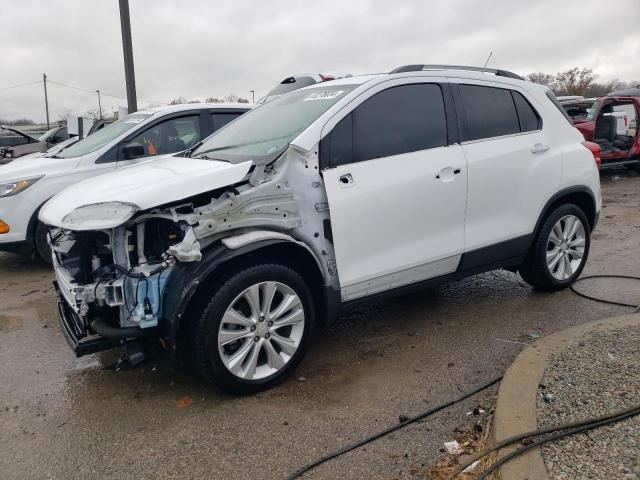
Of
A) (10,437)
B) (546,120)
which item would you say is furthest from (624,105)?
(10,437)

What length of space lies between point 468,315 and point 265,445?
2.34 meters

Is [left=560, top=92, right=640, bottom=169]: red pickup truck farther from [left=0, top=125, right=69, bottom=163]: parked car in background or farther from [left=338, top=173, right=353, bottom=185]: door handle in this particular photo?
[left=0, top=125, right=69, bottom=163]: parked car in background

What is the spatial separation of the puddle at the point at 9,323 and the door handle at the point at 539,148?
454 cm

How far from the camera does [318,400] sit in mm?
3244

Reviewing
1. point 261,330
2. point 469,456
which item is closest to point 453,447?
point 469,456

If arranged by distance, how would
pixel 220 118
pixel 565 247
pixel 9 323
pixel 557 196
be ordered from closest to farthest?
pixel 557 196 < pixel 9 323 < pixel 565 247 < pixel 220 118

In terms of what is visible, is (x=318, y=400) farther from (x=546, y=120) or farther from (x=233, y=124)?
(x=546, y=120)

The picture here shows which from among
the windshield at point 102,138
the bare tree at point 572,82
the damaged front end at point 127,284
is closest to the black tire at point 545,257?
the damaged front end at point 127,284

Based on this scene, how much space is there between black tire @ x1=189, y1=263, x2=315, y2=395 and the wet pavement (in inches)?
4.4

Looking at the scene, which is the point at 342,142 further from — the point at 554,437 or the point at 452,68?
the point at 554,437

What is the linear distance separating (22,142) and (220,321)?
55.2ft

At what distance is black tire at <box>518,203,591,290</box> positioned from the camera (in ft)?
14.9

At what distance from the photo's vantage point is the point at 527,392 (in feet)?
9.38

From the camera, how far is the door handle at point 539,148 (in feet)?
14.3
